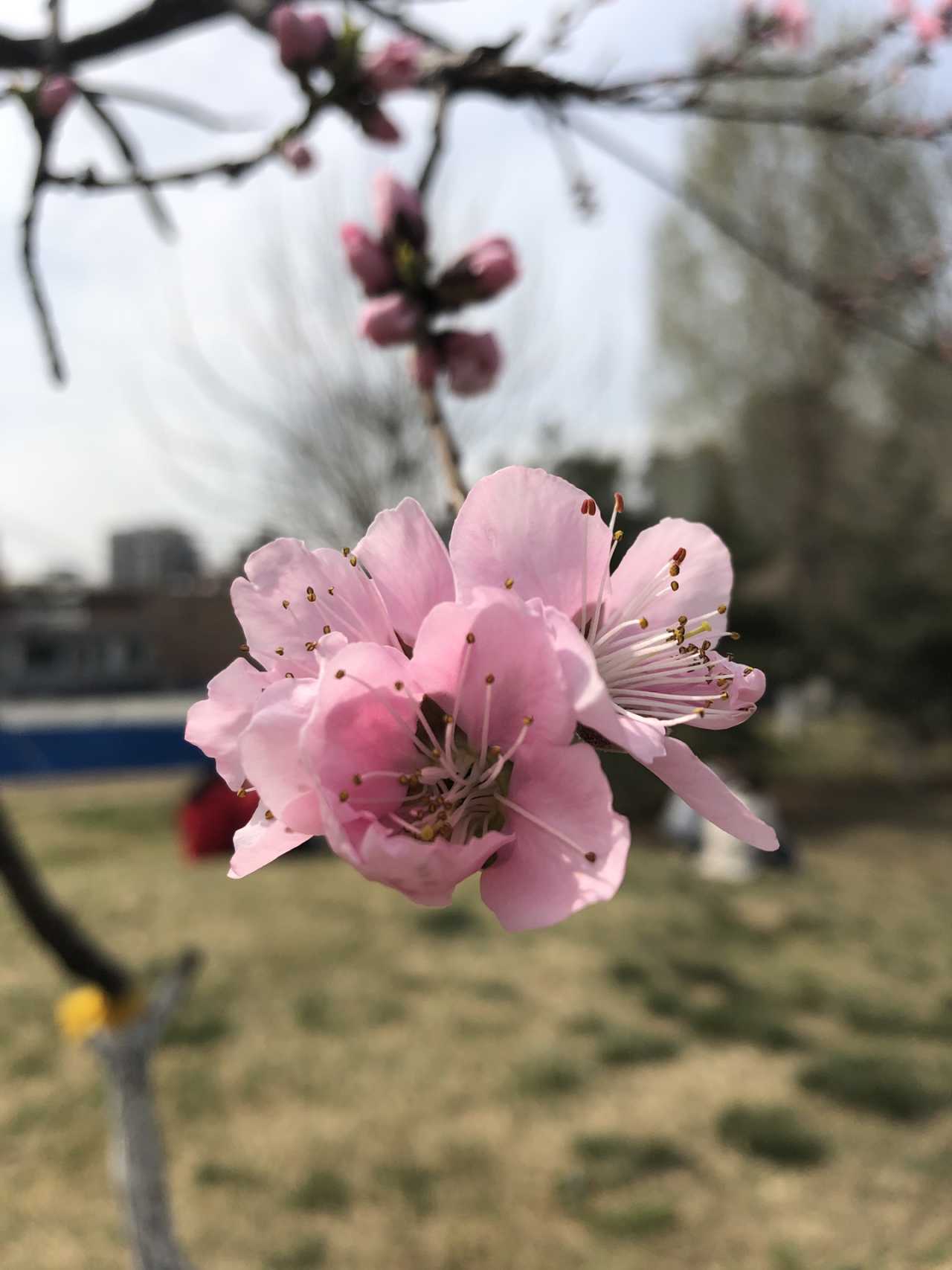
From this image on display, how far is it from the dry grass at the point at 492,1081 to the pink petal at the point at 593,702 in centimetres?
105

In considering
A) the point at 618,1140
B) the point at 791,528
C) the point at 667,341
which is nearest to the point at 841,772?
the point at 791,528

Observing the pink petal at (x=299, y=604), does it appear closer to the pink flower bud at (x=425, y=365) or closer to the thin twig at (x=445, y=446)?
the thin twig at (x=445, y=446)

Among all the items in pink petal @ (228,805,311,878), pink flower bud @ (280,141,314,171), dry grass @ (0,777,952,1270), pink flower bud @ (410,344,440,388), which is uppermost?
pink flower bud @ (280,141,314,171)

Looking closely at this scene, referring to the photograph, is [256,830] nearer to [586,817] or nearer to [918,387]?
[586,817]

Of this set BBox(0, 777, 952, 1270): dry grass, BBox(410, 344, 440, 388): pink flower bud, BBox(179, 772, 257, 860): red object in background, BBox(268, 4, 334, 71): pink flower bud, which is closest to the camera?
BBox(410, 344, 440, 388): pink flower bud

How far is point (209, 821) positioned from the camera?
6.32 meters

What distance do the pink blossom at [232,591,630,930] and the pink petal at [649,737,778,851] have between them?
0.04 metres

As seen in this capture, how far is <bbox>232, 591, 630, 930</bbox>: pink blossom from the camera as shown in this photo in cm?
43

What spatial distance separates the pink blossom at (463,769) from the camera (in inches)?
16.8

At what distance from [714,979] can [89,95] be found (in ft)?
14.3

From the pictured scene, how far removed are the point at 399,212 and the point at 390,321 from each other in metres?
0.12

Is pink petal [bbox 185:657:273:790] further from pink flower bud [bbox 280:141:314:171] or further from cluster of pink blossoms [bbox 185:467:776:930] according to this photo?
pink flower bud [bbox 280:141:314:171]

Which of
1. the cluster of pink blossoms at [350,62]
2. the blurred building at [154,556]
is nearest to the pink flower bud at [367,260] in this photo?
the cluster of pink blossoms at [350,62]

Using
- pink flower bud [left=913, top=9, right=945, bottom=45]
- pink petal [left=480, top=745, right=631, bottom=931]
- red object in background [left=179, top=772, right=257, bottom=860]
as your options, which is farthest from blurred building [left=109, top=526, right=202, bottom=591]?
pink petal [left=480, top=745, right=631, bottom=931]
